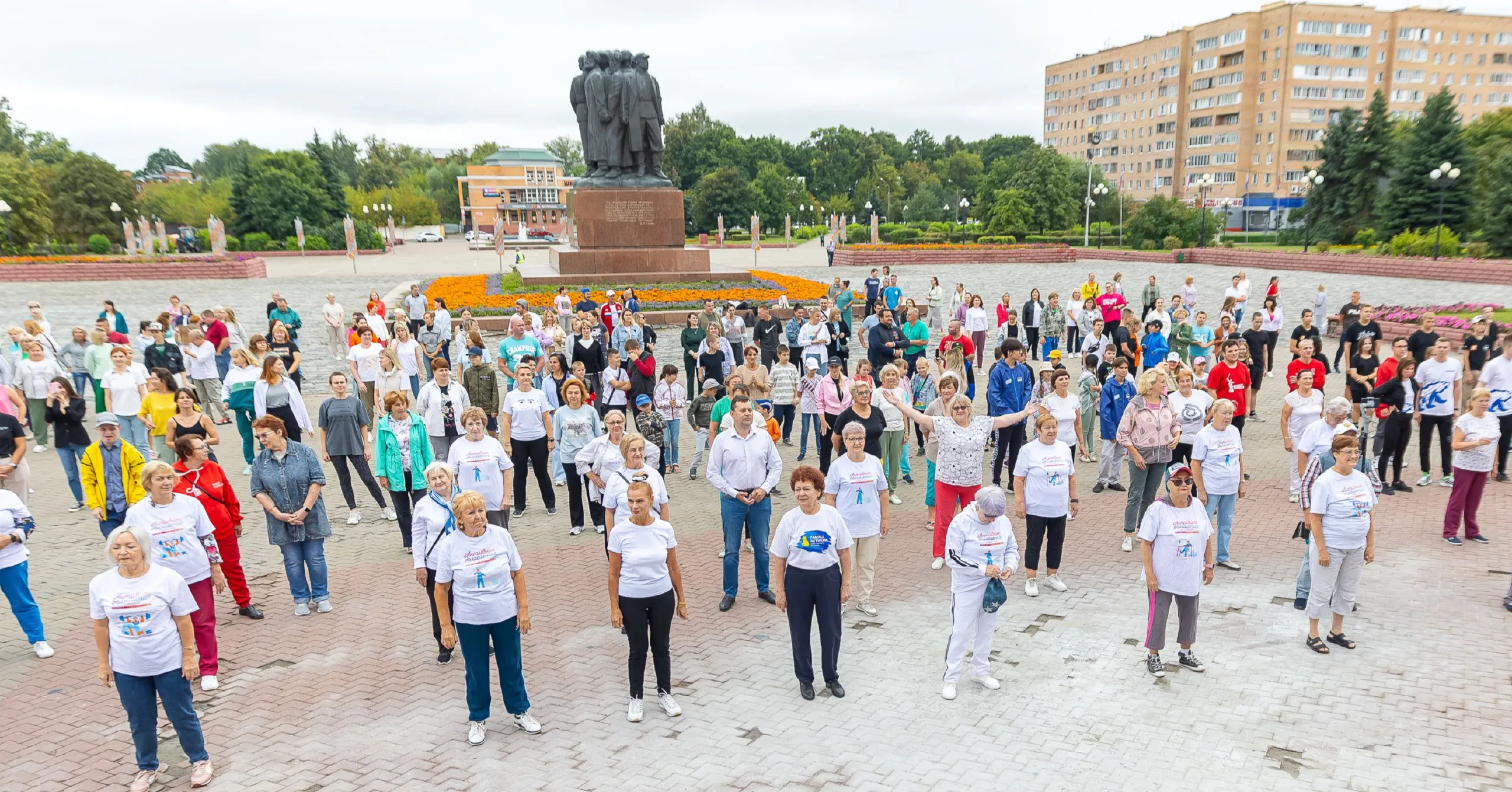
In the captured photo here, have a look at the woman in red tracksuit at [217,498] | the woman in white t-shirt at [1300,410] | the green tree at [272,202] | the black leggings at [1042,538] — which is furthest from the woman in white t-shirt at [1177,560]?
the green tree at [272,202]

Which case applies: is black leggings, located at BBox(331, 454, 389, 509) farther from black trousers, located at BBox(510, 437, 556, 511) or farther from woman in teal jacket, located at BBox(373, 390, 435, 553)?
black trousers, located at BBox(510, 437, 556, 511)

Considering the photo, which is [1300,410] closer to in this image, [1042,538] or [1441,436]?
[1441,436]

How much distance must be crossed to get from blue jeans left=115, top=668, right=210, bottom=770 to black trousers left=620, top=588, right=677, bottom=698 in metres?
2.42

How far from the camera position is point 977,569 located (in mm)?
5301

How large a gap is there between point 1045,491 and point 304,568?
6.10 meters

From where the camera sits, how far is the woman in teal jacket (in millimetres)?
7422

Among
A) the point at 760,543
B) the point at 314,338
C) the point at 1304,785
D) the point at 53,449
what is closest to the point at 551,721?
the point at 760,543

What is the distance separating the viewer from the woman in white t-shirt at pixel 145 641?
14.4 feet

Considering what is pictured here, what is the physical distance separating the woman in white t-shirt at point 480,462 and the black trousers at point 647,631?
232 centimetres

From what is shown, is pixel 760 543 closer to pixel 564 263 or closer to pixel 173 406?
pixel 173 406

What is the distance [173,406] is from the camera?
8844 mm

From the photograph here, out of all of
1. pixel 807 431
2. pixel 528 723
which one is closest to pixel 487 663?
pixel 528 723

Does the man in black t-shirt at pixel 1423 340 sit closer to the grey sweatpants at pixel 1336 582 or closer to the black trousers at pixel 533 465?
the grey sweatpants at pixel 1336 582

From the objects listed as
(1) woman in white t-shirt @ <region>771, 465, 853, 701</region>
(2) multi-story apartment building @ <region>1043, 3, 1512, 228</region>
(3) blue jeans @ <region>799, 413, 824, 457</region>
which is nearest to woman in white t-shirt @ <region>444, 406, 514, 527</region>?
(1) woman in white t-shirt @ <region>771, 465, 853, 701</region>
